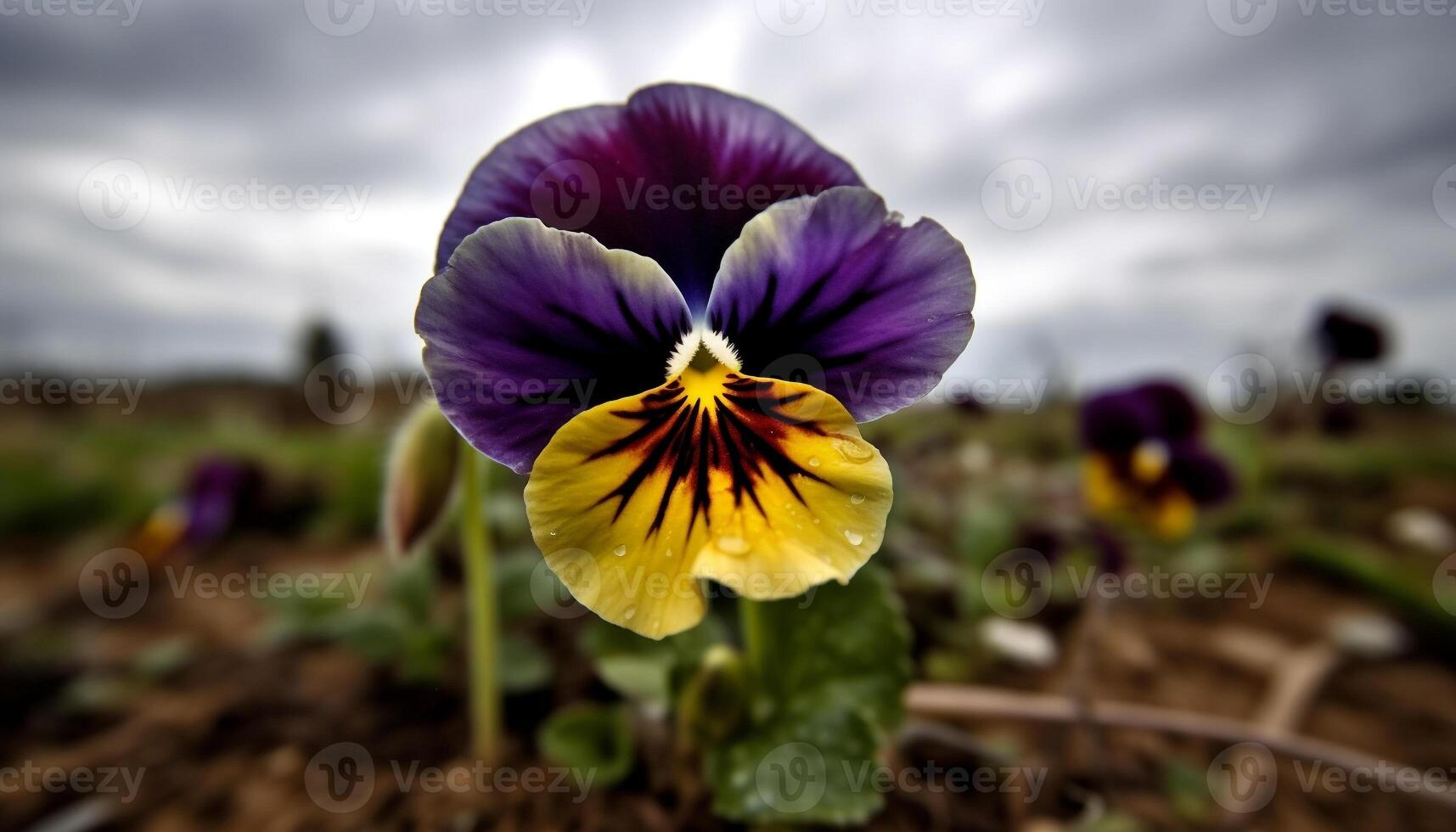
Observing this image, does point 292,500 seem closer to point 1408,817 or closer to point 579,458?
point 579,458

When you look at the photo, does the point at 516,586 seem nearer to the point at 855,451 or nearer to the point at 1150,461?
the point at 855,451

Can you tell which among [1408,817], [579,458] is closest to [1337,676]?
[1408,817]

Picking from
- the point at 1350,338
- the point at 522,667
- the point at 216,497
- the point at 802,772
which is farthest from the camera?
the point at 1350,338

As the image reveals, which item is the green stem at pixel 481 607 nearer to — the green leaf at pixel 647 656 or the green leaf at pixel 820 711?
the green leaf at pixel 647 656

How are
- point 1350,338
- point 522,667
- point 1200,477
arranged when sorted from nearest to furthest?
point 522,667 < point 1200,477 < point 1350,338

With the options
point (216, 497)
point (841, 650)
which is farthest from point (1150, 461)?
point (216, 497)

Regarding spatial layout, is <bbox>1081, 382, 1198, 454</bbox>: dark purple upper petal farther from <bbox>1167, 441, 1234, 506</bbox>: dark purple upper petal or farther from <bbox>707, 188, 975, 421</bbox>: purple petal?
<bbox>707, 188, 975, 421</bbox>: purple petal
